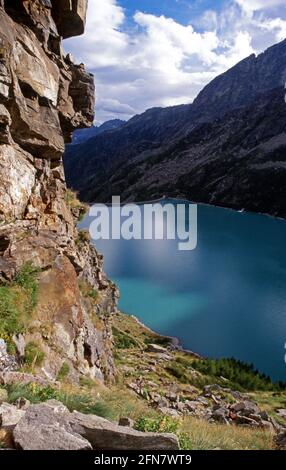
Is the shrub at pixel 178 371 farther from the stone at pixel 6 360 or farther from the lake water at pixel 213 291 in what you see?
the stone at pixel 6 360

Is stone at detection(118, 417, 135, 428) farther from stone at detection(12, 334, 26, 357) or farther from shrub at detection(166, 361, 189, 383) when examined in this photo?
shrub at detection(166, 361, 189, 383)

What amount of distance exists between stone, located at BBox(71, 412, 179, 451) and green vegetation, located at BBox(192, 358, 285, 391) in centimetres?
2566

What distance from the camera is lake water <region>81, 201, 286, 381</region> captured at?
37.4 metres

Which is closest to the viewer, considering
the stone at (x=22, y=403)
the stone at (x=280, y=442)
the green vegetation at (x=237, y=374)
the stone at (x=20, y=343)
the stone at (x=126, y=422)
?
the stone at (x=22, y=403)

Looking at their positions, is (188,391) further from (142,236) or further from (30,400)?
(142,236)

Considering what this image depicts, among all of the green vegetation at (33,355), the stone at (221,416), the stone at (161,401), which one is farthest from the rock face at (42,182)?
the stone at (221,416)

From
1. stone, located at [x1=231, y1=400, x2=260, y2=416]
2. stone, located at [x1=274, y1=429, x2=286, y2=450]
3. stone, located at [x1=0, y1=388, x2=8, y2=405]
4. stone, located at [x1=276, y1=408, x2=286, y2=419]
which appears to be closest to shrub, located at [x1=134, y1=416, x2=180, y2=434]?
stone, located at [x1=0, y1=388, x2=8, y2=405]

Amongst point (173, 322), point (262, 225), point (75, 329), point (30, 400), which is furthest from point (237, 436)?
point (262, 225)

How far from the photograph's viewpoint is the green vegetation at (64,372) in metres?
11.9

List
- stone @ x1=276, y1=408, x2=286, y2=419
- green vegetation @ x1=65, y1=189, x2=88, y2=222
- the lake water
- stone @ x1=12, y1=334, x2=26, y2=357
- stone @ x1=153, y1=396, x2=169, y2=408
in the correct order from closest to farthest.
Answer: stone @ x1=12, y1=334, x2=26, y2=357 < stone @ x1=153, y1=396, x2=169, y2=408 < green vegetation @ x1=65, y1=189, x2=88, y2=222 < stone @ x1=276, y1=408, x2=286, y2=419 < the lake water

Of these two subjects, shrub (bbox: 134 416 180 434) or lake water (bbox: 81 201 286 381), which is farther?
lake water (bbox: 81 201 286 381)

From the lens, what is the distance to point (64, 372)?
487 inches

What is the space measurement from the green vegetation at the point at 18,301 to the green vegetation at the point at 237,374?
20261mm

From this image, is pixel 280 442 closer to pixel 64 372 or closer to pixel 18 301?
pixel 64 372
